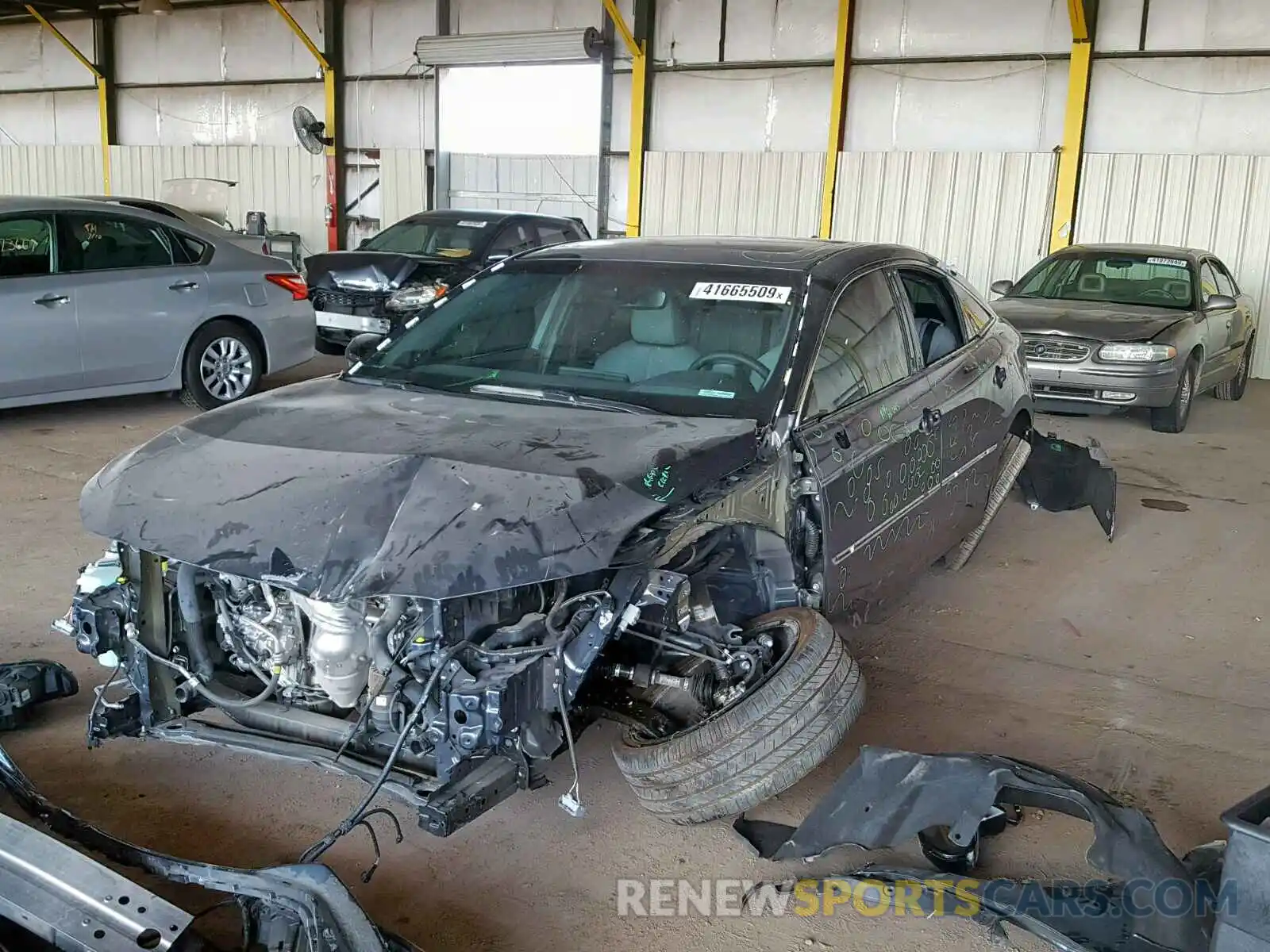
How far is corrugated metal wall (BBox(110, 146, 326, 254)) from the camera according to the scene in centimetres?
1750

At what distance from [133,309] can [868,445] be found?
5709mm

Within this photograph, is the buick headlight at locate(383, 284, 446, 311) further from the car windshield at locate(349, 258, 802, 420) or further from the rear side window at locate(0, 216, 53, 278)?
the car windshield at locate(349, 258, 802, 420)

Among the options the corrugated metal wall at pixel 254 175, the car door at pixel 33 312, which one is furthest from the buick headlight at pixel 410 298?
the corrugated metal wall at pixel 254 175

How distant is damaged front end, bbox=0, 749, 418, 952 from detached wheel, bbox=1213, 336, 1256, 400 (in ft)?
33.9

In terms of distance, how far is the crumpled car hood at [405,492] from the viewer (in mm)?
2535

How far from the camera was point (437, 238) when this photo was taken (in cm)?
1102

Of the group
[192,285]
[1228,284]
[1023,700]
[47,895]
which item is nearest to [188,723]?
[47,895]

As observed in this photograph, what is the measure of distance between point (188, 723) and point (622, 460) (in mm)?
1321

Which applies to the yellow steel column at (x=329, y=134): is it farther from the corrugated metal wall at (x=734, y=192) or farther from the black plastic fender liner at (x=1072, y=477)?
the black plastic fender liner at (x=1072, y=477)

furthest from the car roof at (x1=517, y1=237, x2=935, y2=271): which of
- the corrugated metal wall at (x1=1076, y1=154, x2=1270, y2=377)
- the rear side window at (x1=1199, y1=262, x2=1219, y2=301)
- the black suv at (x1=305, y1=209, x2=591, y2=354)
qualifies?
the corrugated metal wall at (x1=1076, y1=154, x2=1270, y2=377)

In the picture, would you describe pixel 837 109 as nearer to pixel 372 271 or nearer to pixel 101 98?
pixel 372 271

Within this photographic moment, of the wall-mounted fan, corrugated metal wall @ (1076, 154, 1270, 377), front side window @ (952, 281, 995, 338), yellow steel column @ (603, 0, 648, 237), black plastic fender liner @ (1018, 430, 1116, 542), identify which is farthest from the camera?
the wall-mounted fan

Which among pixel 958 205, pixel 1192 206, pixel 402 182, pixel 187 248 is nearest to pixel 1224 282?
pixel 1192 206

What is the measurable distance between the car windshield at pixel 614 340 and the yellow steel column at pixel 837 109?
33.3ft
